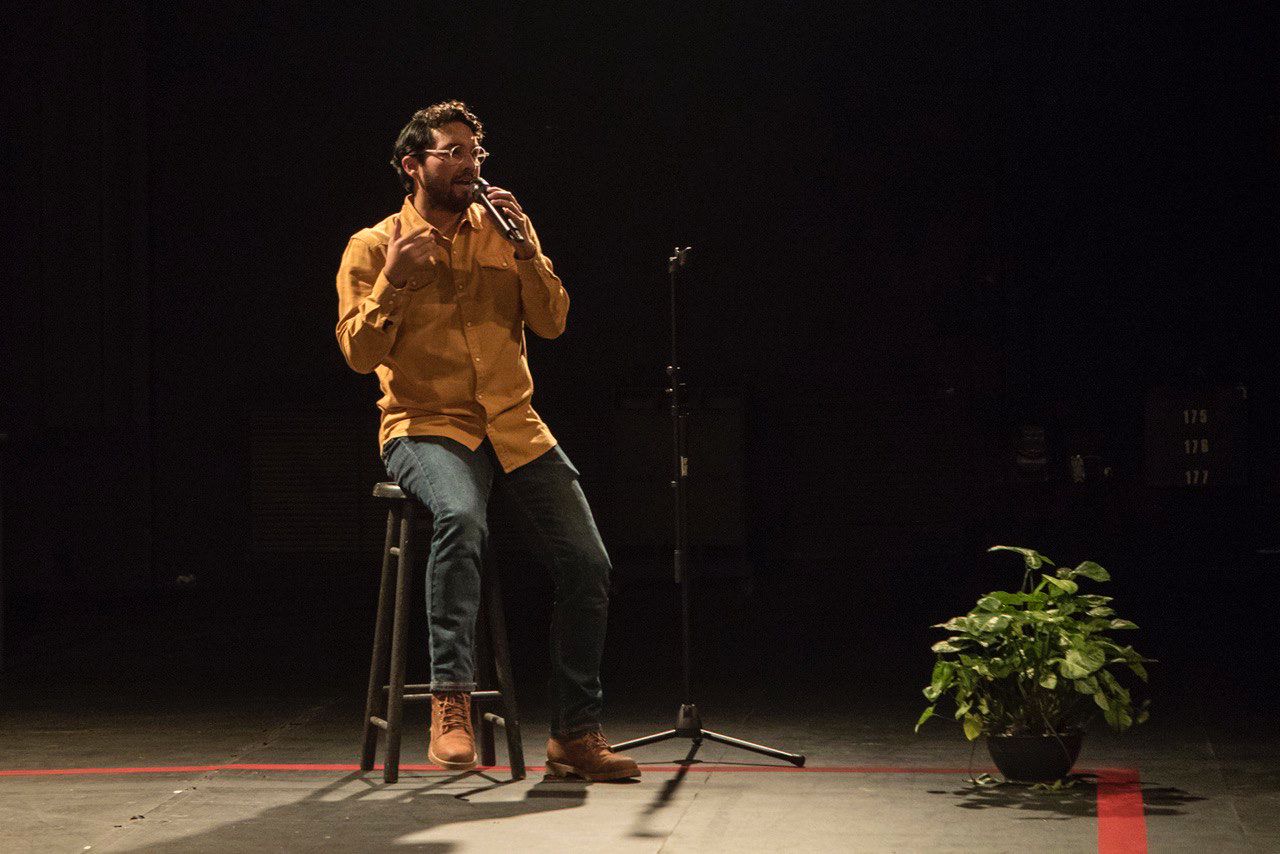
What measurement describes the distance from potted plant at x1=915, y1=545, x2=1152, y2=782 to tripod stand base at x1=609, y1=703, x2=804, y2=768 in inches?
16.2

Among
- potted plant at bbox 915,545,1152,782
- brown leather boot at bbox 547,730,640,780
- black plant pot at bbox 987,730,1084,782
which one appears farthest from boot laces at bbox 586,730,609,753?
black plant pot at bbox 987,730,1084,782

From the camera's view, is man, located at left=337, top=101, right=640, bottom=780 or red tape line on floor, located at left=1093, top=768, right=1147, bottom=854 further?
man, located at left=337, top=101, right=640, bottom=780

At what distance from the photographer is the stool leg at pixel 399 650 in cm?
368

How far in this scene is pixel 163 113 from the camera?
8570 millimetres

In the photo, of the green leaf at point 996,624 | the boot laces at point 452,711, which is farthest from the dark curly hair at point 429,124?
the green leaf at point 996,624

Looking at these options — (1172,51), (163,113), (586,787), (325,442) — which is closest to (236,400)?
(325,442)

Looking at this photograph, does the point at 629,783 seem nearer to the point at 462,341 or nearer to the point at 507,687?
the point at 507,687

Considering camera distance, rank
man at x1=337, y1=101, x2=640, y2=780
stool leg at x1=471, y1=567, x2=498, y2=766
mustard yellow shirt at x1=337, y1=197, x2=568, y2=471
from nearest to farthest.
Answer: man at x1=337, y1=101, x2=640, y2=780, mustard yellow shirt at x1=337, y1=197, x2=568, y2=471, stool leg at x1=471, y1=567, x2=498, y2=766

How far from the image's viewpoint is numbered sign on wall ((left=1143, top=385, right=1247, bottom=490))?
319 inches

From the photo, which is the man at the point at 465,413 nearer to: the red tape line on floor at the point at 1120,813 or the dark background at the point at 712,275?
the red tape line on floor at the point at 1120,813

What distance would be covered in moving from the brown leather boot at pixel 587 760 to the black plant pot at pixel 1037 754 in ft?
2.48

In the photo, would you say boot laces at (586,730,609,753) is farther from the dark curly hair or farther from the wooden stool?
the dark curly hair

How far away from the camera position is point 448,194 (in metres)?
3.79

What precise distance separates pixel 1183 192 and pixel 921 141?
1.21 meters
